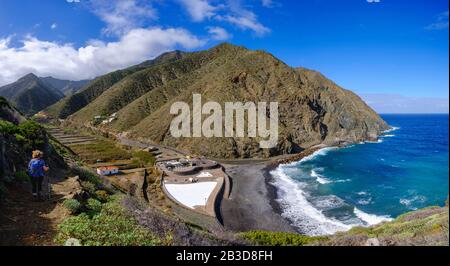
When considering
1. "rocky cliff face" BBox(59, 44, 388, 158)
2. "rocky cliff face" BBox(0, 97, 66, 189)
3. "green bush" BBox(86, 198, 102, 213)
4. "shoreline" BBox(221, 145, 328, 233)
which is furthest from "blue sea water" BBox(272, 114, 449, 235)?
"rocky cliff face" BBox(0, 97, 66, 189)

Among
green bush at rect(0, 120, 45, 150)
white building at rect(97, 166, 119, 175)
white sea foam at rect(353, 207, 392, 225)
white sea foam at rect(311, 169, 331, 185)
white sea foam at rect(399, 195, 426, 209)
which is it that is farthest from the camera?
white sea foam at rect(311, 169, 331, 185)

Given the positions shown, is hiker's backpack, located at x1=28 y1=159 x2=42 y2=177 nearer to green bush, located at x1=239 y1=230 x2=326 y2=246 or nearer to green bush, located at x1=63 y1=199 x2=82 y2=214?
green bush, located at x1=63 y1=199 x2=82 y2=214

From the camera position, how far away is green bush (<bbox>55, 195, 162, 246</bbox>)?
6031 mm

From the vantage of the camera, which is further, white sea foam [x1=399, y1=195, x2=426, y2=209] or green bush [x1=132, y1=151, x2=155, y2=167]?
green bush [x1=132, y1=151, x2=155, y2=167]

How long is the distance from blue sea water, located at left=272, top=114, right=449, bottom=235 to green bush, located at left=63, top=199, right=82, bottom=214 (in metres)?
22.1

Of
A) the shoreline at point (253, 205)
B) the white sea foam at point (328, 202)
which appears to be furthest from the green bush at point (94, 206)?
the white sea foam at point (328, 202)

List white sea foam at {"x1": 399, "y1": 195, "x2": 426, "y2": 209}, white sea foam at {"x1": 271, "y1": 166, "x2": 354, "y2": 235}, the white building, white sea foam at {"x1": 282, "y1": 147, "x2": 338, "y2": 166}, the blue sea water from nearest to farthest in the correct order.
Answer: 1. white sea foam at {"x1": 271, "y1": 166, "x2": 354, "y2": 235}
2. the blue sea water
3. white sea foam at {"x1": 399, "y1": 195, "x2": 426, "y2": 209}
4. the white building
5. white sea foam at {"x1": 282, "y1": 147, "x2": 338, "y2": 166}

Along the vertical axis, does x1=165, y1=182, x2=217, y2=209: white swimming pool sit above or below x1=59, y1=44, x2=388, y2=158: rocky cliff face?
below

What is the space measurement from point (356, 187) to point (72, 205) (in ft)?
131

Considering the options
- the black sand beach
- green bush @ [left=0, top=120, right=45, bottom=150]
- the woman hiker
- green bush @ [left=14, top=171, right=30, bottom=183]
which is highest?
green bush @ [left=0, top=120, right=45, bottom=150]

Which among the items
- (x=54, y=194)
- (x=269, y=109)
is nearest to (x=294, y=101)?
(x=269, y=109)

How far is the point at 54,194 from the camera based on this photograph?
28.1 ft
